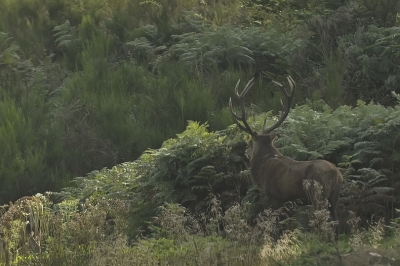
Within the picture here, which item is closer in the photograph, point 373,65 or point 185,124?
point 373,65

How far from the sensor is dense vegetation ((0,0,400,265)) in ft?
30.7

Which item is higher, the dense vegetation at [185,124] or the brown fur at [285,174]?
the brown fur at [285,174]

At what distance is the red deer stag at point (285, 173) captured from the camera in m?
9.91

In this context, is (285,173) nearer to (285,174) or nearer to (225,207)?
(285,174)

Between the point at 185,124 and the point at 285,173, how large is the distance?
797 centimetres

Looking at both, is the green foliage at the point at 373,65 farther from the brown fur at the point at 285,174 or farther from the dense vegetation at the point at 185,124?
the brown fur at the point at 285,174

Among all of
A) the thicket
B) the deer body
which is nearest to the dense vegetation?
the thicket

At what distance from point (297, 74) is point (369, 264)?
10.9m

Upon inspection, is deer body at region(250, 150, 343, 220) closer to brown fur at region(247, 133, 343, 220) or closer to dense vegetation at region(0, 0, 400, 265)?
brown fur at region(247, 133, 343, 220)

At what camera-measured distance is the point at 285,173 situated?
10.6 meters

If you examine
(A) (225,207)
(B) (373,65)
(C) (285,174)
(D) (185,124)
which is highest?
(C) (285,174)

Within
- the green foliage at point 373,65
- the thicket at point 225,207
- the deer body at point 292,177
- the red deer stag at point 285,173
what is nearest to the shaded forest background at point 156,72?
the green foliage at point 373,65

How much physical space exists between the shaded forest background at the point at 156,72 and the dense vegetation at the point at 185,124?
4 cm

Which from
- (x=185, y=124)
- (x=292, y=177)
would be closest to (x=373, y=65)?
(x=185, y=124)
